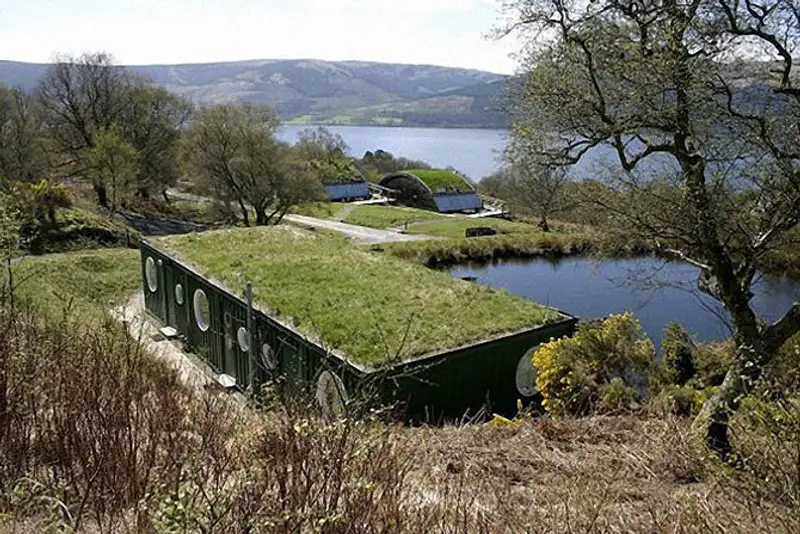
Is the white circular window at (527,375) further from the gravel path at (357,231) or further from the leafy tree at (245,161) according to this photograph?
the gravel path at (357,231)

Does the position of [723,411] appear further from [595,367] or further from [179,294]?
[179,294]

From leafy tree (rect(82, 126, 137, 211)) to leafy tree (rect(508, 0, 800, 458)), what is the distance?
26.6 metres

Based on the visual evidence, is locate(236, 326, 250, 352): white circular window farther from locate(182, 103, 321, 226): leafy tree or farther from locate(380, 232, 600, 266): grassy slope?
locate(182, 103, 321, 226): leafy tree

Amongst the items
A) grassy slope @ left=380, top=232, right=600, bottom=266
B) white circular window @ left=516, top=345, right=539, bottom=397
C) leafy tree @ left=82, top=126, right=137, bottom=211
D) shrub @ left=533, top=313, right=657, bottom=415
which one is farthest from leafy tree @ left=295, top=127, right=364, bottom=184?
shrub @ left=533, top=313, right=657, bottom=415

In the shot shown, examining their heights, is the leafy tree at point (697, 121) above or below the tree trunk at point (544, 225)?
above

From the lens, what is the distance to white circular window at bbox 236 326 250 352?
426 inches

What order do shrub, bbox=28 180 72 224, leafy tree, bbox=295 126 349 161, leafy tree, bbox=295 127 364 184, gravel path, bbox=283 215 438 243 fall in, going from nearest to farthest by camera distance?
shrub, bbox=28 180 72 224 < gravel path, bbox=283 215 438 243 < leafy tree, bbox=295 127 364 184 < leafy tree, bbox=295 126 349 161

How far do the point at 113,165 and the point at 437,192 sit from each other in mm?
31121

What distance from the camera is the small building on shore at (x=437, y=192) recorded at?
5472cm

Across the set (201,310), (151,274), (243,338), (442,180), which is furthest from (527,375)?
(442,180)

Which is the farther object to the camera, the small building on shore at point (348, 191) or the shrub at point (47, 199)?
the small building on shore at point (348, 191)

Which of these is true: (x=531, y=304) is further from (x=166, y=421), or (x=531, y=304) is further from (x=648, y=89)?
(x=166, y=421)

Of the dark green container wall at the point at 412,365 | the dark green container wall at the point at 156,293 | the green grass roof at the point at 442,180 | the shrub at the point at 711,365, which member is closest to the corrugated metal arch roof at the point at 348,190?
the green grass roof at the point at 442,180

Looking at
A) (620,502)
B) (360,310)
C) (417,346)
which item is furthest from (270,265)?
(620,502)
